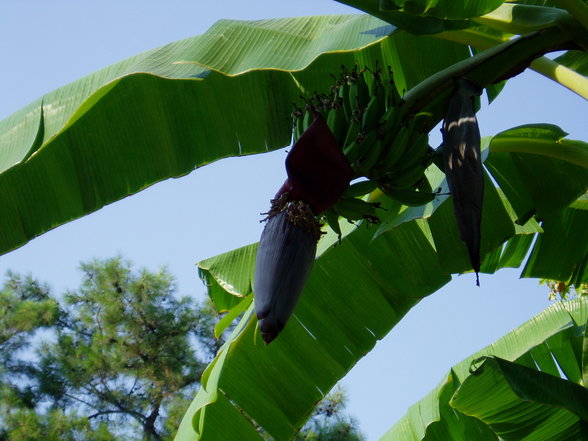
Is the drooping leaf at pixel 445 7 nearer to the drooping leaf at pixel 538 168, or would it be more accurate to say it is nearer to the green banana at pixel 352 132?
the green banana at pixel 352 132

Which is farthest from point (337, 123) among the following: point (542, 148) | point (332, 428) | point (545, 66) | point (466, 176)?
point (332, 428)

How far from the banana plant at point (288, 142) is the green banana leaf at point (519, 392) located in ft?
0.77

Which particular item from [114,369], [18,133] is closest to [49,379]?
[114,369]

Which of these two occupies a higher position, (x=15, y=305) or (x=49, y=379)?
(x=15, y=305)

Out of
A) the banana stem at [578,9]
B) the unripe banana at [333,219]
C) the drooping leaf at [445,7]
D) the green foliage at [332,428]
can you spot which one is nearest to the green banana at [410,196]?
the unripe banana at [333,219]

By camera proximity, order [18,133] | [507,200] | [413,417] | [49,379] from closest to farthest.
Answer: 1. [18,133]
2. [507,200]
3. [413,417]
4. [49,379]

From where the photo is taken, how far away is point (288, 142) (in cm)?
198

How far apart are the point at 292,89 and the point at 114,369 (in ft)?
22.4

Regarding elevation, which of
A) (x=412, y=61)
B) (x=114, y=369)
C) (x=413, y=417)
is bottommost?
(x=413, y=417)

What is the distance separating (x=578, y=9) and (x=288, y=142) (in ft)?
2.71

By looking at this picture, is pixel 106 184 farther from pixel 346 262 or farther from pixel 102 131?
pixel 346 262

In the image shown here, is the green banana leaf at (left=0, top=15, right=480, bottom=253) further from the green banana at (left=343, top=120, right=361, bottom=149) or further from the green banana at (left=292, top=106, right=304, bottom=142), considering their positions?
the green banana at (left=343, top=120, right=361, bottom=149)

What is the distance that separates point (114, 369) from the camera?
8.12m

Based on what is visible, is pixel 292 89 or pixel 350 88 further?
pixel 292 89
